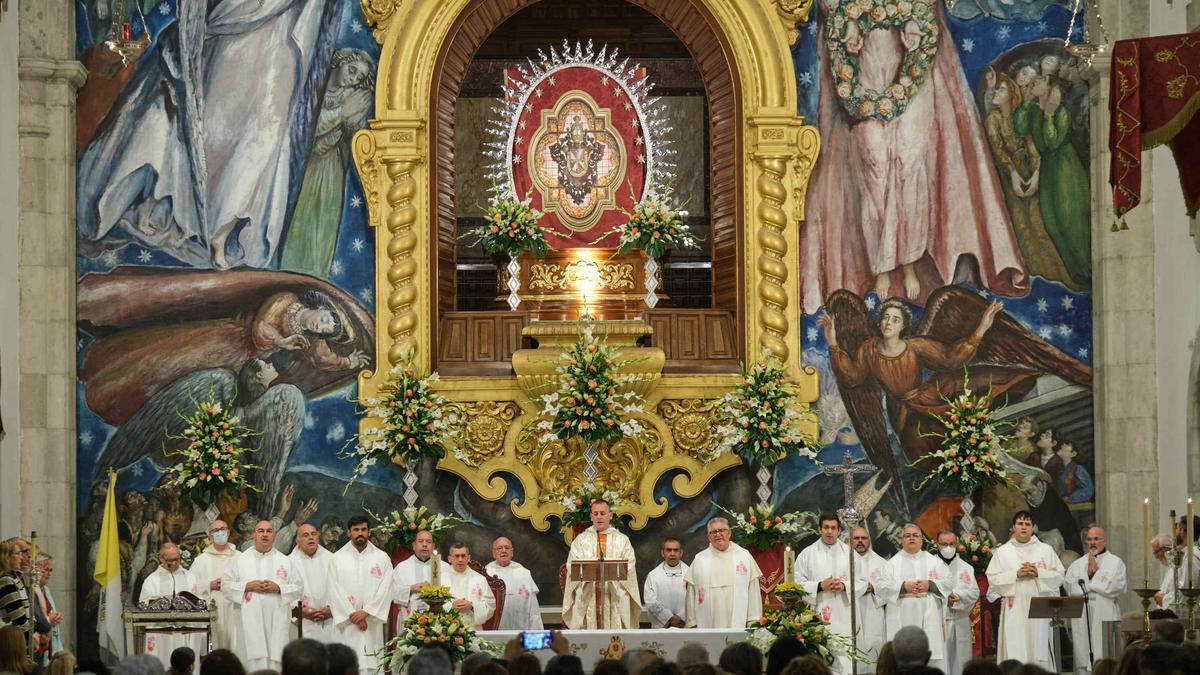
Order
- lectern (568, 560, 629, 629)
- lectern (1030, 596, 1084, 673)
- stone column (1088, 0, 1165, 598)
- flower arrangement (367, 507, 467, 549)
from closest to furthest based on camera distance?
lectern (1030, 596, 1084, 673), lectern (568, 560, 629, 629), flower arrangement (367, 507, 467, 549), stone column (1088, 0, 1165, 598)

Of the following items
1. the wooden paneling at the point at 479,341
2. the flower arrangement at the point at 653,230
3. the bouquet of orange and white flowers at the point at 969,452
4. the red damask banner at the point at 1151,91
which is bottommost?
the bouquet of orange and white flowers at the point at 969,452

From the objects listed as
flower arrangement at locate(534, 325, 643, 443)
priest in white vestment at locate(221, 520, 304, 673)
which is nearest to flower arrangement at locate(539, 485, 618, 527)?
flower arrangement at locate(534, 325, 643, 443)

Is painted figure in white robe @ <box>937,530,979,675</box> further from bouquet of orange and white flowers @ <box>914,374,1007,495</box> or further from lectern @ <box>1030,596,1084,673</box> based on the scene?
lectern @ <box>1030,596,1084,673</box>

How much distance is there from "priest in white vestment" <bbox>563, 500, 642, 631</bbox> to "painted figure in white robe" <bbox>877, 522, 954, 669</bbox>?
218 centimetres

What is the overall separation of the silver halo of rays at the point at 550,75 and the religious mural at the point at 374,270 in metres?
1.99

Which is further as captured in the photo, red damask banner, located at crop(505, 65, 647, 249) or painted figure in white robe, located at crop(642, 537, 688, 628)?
red damask banner, located at crop(505, 65, 647, 249)

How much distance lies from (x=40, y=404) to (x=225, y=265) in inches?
84.0

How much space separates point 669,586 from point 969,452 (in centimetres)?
312

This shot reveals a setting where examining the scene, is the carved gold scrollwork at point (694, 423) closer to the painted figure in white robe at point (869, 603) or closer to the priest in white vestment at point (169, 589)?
the painted figure in white robe at point (869, 603)

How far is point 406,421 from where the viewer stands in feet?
61.0

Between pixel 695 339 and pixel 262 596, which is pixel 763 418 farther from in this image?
pixel 262 596

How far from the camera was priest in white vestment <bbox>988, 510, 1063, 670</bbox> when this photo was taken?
708 inches

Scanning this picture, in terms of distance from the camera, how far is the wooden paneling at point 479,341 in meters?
19.5

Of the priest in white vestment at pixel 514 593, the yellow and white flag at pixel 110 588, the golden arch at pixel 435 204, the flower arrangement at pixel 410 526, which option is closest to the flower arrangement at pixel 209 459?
the yellow and white flag at pixel 110 588
